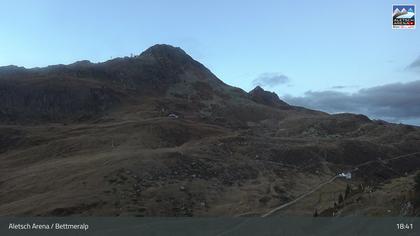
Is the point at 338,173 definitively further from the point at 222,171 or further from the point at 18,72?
the point at 18,72

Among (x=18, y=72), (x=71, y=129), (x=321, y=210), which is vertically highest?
(x=18, y=72)

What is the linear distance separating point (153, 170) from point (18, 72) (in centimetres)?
7918

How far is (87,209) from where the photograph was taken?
36500mm

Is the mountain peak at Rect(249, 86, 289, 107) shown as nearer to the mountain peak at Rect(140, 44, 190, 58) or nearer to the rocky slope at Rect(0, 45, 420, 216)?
the rocky slope at Rect(0, 45, 420, 216)

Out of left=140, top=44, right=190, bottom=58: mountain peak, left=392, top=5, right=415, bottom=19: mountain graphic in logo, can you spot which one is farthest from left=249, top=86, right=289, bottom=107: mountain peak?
left=392, top=5, right=415, bottom=19: mountain graphic in logo

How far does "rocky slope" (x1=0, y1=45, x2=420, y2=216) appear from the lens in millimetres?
39375

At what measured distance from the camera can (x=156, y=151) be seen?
163 ft

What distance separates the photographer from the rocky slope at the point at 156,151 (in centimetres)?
3938

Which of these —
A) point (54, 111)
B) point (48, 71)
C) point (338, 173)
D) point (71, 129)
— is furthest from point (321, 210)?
point (48, 71)

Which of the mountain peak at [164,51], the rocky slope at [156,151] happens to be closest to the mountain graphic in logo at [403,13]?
the rocky slope at [156,151]

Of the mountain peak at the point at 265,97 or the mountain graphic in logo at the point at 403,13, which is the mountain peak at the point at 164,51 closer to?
the mountain peak at the point at 265,97

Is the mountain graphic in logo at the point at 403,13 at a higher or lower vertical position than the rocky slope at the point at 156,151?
higher

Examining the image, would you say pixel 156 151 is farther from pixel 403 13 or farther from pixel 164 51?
pixel 164 51

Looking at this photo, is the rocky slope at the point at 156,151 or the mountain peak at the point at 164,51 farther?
the mountain peak at the point at 164,51
